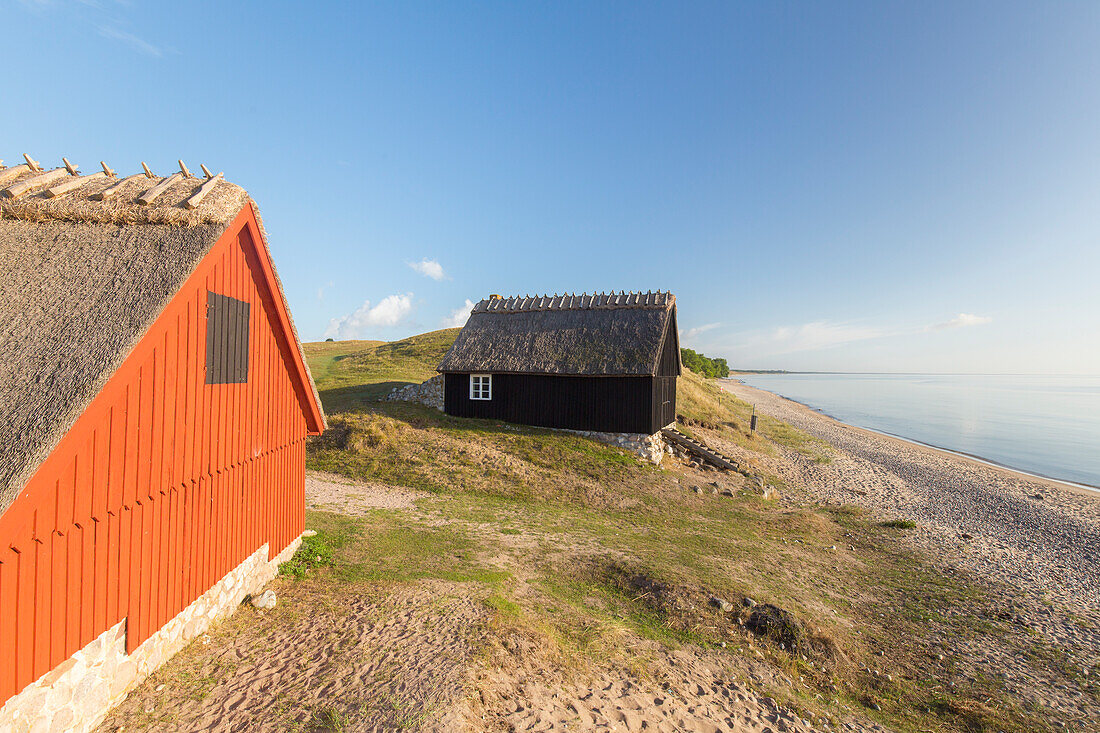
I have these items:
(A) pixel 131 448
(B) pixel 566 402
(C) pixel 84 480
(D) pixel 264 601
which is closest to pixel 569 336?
(B) pixel 566 402

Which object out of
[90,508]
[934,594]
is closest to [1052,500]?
[934,594]

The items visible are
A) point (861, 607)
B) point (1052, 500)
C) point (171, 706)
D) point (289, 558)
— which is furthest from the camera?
point (1052, 500)

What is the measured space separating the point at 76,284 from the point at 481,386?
1785 cm

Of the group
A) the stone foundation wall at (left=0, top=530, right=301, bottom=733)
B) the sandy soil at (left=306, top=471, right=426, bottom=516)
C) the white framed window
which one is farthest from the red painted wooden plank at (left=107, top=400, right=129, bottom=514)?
the white framed window

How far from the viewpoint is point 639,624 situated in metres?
8.20

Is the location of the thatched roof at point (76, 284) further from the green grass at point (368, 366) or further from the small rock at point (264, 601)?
the green grass at point (368, 366)

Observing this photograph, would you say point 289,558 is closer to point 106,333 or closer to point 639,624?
point 106,333

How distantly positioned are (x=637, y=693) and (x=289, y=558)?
22.8 ft

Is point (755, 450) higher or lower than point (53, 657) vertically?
lower

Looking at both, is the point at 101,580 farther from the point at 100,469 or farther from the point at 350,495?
the point at 350,495

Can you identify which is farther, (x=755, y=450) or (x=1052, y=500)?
(x=755, y=450)

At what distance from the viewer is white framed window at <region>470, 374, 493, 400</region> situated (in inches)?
899

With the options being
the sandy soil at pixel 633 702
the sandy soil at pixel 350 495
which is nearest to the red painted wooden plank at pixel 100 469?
the sandy soil at pixel 633 702

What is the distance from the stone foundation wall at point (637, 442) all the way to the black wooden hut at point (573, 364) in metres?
0.25
